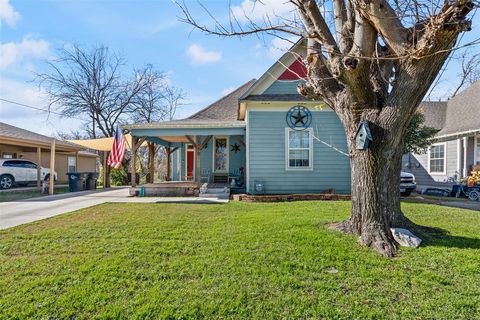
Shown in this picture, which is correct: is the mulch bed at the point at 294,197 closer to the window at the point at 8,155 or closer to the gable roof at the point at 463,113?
the gable roof at the point at 463,113

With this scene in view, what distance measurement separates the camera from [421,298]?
2.93 metres

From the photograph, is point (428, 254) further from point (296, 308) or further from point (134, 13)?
point (134, 13)

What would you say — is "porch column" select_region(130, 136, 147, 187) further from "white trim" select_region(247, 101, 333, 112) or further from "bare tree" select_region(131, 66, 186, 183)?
"bare tree" select_region(131, 66, 186, 183)

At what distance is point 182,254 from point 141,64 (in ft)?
97.8

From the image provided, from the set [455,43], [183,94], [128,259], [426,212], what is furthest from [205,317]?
[183,94]

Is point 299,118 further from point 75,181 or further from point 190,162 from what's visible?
point 75,181

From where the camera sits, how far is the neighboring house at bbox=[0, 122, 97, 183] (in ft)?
45.9

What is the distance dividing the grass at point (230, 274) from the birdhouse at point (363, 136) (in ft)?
5.16

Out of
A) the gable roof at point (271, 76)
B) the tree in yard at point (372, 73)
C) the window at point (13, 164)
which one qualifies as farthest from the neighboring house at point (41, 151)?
the tree in yard at point (372, 73)

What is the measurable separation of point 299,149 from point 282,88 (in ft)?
8.63

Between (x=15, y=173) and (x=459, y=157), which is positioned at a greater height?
(x=459, y=157)

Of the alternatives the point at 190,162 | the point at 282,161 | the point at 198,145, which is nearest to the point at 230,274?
the point at 282,161

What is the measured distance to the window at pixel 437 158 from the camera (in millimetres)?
14445

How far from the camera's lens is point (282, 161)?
1097 centimetres
